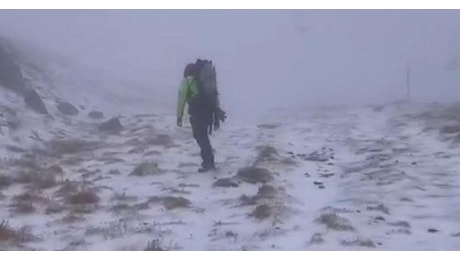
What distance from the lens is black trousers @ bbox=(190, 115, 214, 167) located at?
14258 millimetres

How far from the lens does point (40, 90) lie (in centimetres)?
2300

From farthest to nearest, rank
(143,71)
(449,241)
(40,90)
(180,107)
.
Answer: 1. (143,71)
2. (40,90)
3. (180,107)
4. (449,241)

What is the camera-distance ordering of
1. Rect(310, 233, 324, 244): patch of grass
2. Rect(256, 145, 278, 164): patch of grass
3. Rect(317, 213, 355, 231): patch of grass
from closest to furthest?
Rect(310, 233, 324, 244): patch of grass → Rect(317, 213, 355, 231): patch of grass → Rect(256, 145, 278, 164): patch of grass

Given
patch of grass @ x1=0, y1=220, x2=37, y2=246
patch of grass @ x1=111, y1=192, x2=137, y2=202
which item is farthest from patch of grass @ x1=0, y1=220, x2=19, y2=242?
patch of grass @ x1=111, y1=192, x2=137, y2=202

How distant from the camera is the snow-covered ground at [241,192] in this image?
1045 centimetres

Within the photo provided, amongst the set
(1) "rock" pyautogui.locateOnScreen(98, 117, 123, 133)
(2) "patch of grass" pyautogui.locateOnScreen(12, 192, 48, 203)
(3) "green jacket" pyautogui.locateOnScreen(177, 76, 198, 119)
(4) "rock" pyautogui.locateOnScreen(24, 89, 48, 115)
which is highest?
(3) "green jacket" pyautogui.locateOnScreen(177, 76, 198, 119)

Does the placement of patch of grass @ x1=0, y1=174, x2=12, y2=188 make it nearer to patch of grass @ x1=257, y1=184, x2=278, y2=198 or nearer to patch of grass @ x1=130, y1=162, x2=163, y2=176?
patch of grass @ x1=130, y1=162, x2=163, y2=176

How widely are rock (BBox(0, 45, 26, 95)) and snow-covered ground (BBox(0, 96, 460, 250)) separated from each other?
3186 millimetres

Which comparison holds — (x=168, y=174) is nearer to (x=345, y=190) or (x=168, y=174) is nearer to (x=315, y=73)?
(x=345, y=190)

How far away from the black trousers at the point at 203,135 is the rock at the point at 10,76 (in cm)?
821

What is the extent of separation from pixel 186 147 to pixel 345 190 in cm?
518

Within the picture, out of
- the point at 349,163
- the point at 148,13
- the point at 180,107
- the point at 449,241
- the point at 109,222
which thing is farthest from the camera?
the point at 148,13

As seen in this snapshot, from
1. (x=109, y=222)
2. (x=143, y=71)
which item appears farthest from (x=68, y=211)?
(x=143, y=71)

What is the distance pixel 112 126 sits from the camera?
19750 mm
